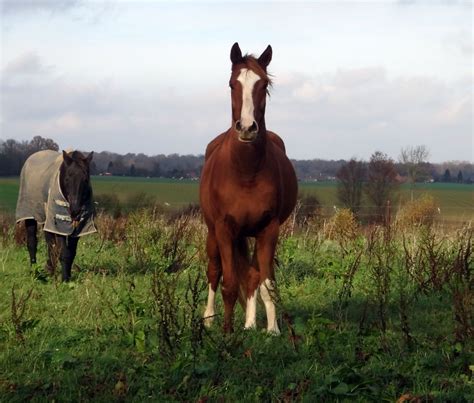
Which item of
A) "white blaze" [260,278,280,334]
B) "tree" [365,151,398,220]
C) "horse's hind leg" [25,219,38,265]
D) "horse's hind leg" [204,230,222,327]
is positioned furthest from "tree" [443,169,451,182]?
"white blaze" [260,278,280,334]

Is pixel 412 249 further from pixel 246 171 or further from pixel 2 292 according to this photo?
pixel 2 292

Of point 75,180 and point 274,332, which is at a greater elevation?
point 75,180

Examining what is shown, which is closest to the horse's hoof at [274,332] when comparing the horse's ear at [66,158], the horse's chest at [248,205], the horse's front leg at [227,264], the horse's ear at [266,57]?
the horse's front leg at [227,264]

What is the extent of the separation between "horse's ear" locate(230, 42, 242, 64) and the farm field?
19970mm

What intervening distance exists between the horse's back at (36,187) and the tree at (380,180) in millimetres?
34693

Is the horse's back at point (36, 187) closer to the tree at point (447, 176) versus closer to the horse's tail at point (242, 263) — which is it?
the horse's tail at point (242, 263)

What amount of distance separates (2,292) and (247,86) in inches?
165

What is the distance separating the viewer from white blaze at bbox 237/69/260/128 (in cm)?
580

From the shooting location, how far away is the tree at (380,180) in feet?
148

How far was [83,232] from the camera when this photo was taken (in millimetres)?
9484

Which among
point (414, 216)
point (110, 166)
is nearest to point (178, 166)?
point (110, 166)

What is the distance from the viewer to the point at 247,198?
629cm

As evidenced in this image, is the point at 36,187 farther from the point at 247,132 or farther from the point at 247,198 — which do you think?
the point at 247,132

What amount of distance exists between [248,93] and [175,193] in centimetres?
4561
